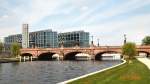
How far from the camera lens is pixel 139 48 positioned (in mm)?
128375

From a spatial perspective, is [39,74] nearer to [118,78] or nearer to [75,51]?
[118,78]

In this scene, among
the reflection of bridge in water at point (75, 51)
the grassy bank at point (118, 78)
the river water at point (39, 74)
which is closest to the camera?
the grassy bank at point (118, 78)

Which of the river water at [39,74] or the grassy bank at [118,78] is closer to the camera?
the grassy bank at [118,78]

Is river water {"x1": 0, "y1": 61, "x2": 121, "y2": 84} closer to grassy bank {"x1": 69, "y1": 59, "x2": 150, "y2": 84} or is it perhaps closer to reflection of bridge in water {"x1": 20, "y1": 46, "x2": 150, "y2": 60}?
grassy bank {"x1": 69, "y1": 59, "x2": 150, "y2": 84}

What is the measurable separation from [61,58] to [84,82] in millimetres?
→ 115438

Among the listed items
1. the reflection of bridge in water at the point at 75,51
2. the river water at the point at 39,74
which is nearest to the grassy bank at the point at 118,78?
the river water at the point at 39,74

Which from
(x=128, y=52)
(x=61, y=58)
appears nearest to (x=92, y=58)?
(x=61, y=58)

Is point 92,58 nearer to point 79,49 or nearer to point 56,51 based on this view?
point 79,49

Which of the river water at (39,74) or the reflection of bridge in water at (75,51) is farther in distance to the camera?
the reflection of bridge in water at (75,51)

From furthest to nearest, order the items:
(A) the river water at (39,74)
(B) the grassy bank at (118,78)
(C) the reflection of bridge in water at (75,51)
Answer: (C) the reflection of bridge in water at (75,51), (A) the river water at (39,74), (B) the grassy bank at (118,78)

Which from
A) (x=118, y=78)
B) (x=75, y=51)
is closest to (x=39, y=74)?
(x=118, y=78)

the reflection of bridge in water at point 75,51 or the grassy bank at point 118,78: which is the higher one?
the reflection of bridge in water at point 75,51

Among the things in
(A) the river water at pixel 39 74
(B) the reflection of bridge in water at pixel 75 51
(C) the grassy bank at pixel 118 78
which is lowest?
(A) the river water at pixel 39 74

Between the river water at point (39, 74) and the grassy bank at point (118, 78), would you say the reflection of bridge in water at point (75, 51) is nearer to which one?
the river water at point (39, 74)
